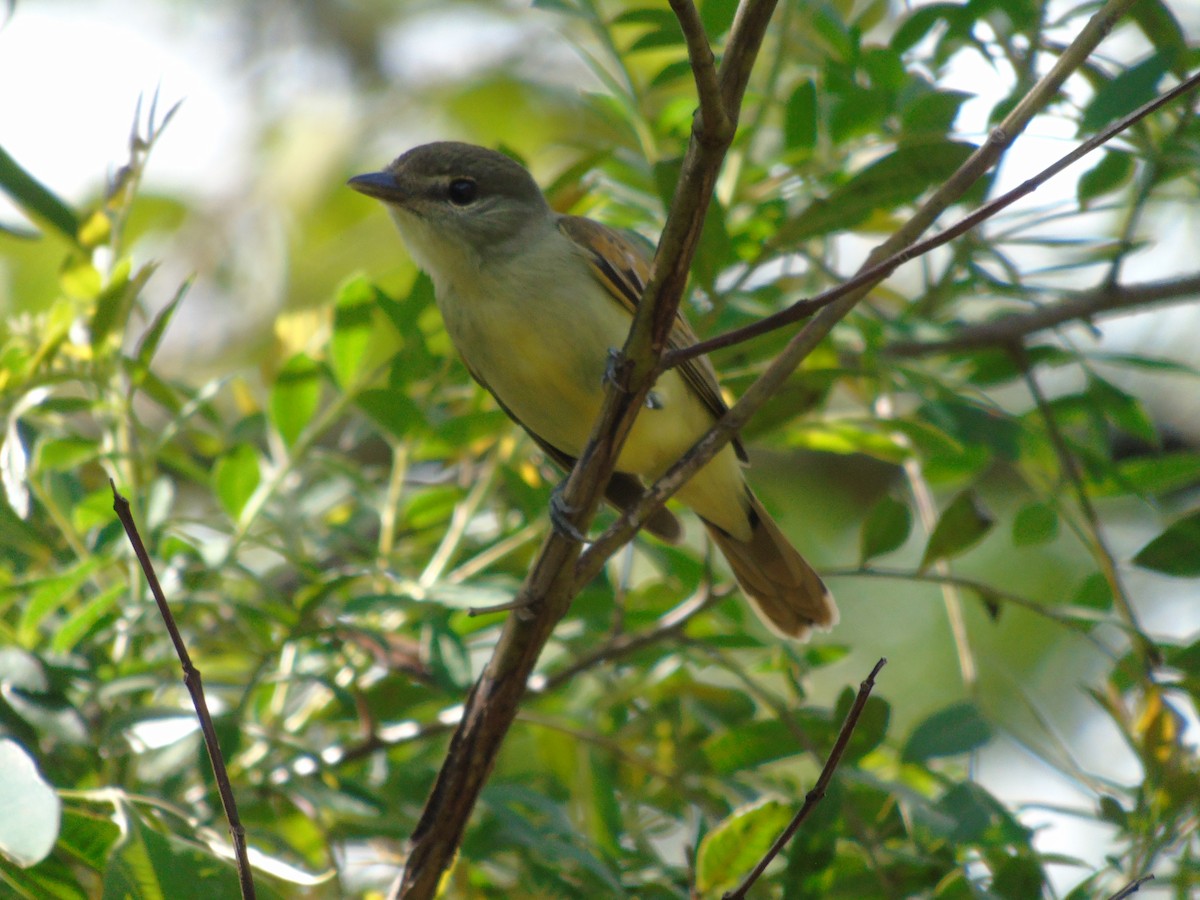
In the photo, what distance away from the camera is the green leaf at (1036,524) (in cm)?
330

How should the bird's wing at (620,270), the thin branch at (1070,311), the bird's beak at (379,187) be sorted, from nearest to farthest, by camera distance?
the bird's wing at (620,270), the thin branch at (1070,311), the bird's beak at (379,187)

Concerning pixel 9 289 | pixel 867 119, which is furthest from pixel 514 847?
pixel 9 289

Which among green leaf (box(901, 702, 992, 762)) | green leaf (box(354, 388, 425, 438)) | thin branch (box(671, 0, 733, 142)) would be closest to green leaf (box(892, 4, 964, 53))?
thin branch (box(671, 0, 733, 142))

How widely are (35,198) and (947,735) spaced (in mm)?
2235

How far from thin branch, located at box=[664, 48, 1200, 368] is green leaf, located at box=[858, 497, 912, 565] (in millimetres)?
836

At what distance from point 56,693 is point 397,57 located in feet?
20.1

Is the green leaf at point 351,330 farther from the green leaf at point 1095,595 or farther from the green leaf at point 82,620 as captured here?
the green leaf at point 1095,595

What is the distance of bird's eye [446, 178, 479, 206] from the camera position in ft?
11.8

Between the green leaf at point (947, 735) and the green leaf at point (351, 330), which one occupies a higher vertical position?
the green leaf at point (351, 330)

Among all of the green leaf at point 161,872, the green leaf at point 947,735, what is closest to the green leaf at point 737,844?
the green leaf at point 947,735

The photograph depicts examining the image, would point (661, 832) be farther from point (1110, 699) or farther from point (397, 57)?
point (397, 57)

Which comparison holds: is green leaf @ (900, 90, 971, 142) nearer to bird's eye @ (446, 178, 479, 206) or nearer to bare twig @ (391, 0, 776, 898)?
bare twig @ (391, 0, 776, 898)

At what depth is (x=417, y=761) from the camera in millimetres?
3053

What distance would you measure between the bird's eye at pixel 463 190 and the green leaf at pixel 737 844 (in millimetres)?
1912
